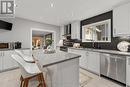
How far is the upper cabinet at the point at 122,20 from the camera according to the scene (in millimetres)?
2817

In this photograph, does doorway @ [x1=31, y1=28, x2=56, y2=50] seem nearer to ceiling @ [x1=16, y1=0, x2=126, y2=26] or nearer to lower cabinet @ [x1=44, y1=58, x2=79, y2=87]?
ceiling @ [x1=16, y1=0, x2=126, y2=26]

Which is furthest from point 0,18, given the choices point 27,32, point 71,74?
point 71,74

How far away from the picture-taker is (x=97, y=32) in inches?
178

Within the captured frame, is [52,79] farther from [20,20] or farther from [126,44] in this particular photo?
[20,20]

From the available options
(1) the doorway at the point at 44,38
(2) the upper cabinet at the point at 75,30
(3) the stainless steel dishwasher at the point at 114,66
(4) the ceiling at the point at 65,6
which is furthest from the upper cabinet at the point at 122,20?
(1) the doorway at the point at 44,38

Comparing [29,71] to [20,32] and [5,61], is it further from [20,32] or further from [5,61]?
[20,32]

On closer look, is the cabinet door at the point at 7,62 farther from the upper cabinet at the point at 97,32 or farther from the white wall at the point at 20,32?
the upper cabinet at the point at 97,32

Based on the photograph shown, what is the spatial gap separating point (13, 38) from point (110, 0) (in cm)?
451

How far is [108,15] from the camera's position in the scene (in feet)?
12.2

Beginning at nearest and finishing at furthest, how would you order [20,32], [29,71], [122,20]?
1. [29,71]
2. [122,20]
3. [20,32]

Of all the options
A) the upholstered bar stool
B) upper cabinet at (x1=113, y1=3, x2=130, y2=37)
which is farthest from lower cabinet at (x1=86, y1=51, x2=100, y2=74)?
the upholstered bar stool

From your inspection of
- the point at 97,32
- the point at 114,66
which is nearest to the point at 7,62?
the point at 114,66

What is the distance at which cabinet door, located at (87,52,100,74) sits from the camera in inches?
131

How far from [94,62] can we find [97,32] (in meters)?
1.71
